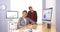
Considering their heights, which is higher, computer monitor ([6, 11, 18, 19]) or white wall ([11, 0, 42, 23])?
white wall ([11, 0, 42, 23])

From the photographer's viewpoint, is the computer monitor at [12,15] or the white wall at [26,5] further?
the computer monitor at [12,15]

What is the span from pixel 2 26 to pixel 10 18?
1.48 feet

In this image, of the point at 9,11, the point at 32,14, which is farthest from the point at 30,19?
the point at 9,11

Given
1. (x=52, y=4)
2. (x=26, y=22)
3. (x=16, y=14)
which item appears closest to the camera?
(x=26, y=22)

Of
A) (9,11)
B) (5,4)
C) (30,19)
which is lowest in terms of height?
(30,19)

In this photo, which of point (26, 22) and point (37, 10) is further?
point (37, 10)

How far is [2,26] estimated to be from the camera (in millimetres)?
4531

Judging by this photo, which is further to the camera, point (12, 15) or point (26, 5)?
point (12, 15)

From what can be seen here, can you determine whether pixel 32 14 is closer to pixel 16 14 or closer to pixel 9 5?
pixel 16 14

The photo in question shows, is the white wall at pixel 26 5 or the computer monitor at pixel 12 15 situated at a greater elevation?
the white wall at pixel 26 5

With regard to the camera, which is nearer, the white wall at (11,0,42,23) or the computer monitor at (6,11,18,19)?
the white wall at (11,0,42,23)

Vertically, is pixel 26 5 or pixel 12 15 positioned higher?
pixel 26 5

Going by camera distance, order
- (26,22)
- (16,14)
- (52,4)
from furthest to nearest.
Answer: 1. (16,14)
2. (52,4)
3. (26,22)

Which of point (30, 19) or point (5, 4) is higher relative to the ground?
point (5, 4)
